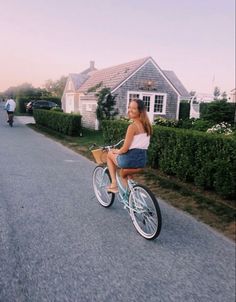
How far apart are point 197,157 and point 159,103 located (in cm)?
1721

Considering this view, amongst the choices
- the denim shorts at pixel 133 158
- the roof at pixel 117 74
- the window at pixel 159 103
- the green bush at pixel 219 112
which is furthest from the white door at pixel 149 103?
the denim shorts at pixel 133 158

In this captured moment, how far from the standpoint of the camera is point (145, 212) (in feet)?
15.2

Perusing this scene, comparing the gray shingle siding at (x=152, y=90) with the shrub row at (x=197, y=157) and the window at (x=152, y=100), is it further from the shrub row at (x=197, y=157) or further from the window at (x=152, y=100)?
the shrub row at (x=197, y=157)

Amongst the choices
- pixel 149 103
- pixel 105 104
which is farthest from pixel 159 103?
pixel 105 104

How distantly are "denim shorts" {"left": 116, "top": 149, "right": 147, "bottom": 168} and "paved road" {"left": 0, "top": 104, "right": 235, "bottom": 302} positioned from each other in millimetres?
988

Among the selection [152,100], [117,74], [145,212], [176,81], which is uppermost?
[176,81]

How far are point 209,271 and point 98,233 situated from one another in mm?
1679

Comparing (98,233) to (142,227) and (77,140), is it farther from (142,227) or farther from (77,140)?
(77,140)

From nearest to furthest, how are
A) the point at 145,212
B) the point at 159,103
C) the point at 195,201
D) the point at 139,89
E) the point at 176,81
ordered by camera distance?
the point at 145,212 < the point at 195,201 < the point at 139,89 < the point at 159,103 < the point at 176,81

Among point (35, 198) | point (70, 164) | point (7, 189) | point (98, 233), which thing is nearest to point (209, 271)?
point (98, 233)

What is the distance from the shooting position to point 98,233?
4719 mm

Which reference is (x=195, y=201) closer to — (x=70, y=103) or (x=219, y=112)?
(x=219, y=112)

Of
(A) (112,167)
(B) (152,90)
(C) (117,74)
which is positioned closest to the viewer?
(A) (112,167)

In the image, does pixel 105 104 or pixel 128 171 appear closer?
pixel 128 171
